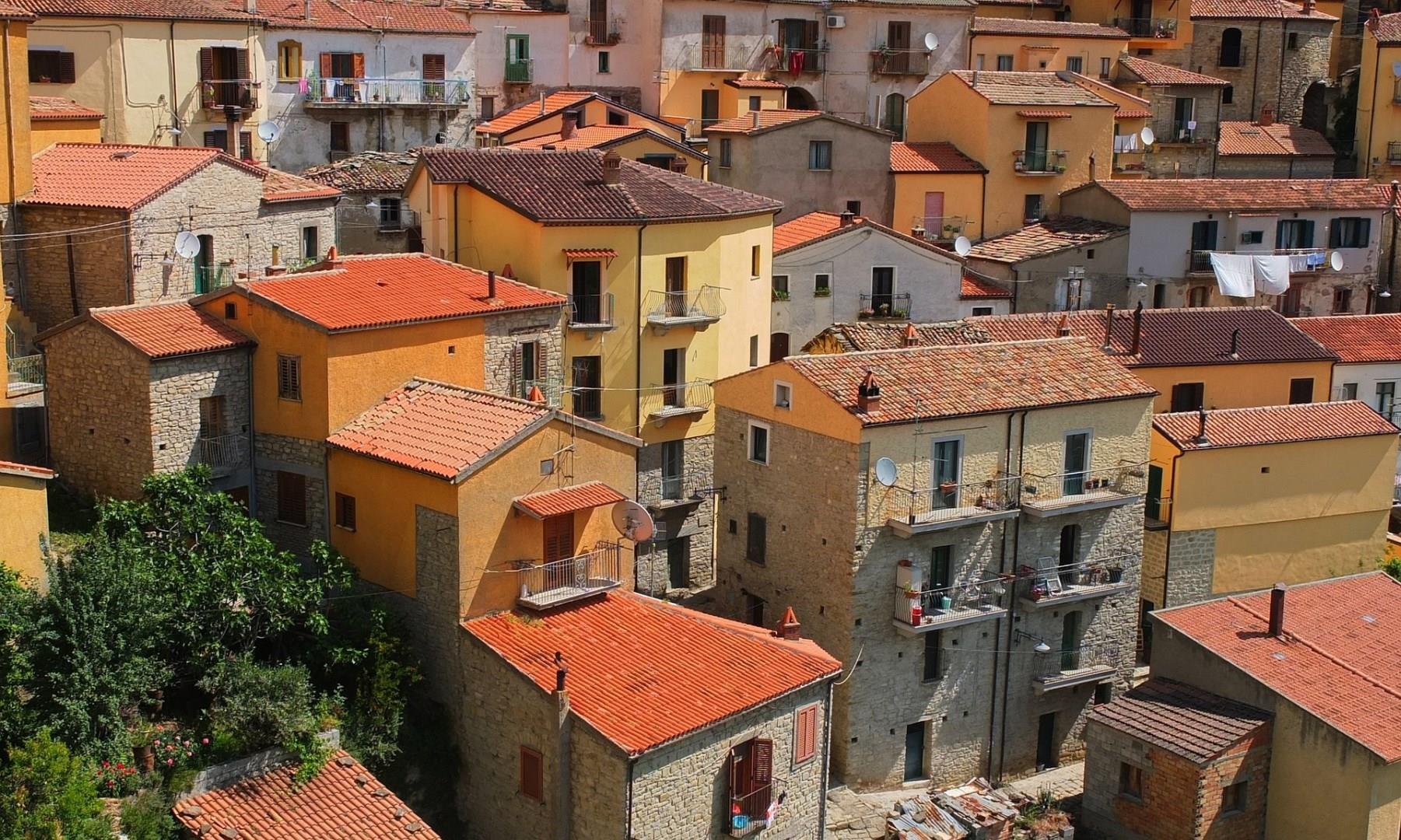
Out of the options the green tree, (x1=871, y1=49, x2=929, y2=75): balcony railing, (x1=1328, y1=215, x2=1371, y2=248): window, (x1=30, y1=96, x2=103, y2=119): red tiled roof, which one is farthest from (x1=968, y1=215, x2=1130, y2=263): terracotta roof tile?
the green tree

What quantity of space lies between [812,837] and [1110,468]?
1205 centimetres

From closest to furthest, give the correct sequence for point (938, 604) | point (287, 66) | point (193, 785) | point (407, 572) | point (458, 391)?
1. point (193, 785)
2. point (407, 572)
3. point (458, 391)
4. point (938, 604)
5. point (287, 66)

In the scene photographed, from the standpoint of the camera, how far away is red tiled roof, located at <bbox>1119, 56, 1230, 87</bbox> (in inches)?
2719

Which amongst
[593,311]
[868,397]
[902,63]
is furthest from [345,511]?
[902,63]

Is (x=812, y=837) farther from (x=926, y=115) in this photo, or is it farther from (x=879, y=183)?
(x=926, y=115)

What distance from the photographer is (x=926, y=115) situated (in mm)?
62031

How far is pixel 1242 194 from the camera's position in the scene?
193ft

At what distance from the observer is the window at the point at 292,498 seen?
36.3 meters

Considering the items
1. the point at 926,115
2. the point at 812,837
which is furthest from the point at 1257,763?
the point at 926,115

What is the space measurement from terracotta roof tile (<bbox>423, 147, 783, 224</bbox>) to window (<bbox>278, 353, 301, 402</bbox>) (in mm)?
8324

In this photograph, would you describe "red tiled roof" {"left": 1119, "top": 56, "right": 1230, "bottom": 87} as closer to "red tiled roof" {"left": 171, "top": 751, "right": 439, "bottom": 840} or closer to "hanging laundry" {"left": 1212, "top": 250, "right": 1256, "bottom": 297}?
"hanging laundry" {"left": 1212, "top": 250, "right": 1256, "bottom": 297}

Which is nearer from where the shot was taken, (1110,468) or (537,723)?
(537,723)

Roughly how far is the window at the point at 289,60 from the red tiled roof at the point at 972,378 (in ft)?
79.9

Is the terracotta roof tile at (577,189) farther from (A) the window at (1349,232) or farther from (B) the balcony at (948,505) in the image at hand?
(A) the window at (1349,232)
